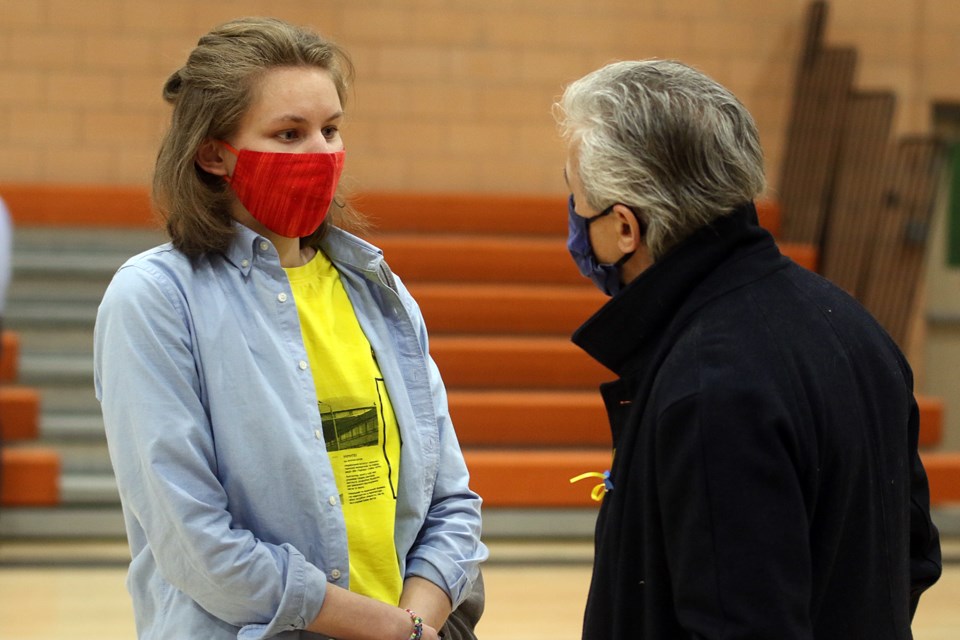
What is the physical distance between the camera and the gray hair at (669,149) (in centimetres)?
137

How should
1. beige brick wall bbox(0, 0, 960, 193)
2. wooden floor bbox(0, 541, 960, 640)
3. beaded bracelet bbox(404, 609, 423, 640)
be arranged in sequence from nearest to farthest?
beaded bracelet bbox(404, 609, 423, 640) < wooden floor bbox(0, 541, 960, 640) < beige brick wall bbox(0, 0, 960, 193)

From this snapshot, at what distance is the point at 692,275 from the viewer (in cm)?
139

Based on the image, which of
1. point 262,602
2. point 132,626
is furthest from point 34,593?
point 262,602

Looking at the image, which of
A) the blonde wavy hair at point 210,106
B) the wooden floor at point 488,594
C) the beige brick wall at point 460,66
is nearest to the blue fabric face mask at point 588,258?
the blonde wavy hair at point 210,106

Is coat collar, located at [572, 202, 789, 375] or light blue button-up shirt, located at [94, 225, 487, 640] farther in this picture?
light blue button-up shirt, located at [94, 225, 487, 640]

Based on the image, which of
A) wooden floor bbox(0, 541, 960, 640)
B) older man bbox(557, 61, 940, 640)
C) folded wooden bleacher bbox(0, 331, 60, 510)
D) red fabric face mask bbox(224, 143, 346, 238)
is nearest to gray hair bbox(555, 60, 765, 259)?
older man bbox(557, 61, 940, 640)

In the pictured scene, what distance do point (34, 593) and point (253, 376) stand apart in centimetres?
311

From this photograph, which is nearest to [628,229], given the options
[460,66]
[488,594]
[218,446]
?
[218,446]

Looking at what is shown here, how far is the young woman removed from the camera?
1.52 metres

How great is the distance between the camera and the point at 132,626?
3936 mm

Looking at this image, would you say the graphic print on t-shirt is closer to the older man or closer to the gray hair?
the older man

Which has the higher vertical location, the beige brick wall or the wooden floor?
the beige brick wall

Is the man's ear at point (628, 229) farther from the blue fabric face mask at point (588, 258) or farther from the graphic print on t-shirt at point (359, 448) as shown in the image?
the graphic print on t-shirt at point (359, 448)

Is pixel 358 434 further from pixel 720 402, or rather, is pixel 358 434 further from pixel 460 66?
pixel 460 66
